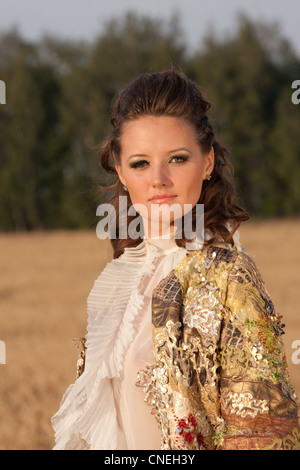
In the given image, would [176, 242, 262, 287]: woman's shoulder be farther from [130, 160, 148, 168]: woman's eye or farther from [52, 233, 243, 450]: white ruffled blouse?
[130, 160, 148, 168]: woman's eye

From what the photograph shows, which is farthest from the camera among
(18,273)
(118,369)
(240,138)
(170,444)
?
(240,138)

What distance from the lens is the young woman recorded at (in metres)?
1.61

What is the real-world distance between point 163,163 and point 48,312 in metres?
10.6

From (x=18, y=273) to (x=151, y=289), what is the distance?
1671cm

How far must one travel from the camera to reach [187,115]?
191cm

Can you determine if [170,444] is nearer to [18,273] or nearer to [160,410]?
[160,410]

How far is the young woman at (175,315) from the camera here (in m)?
1.61

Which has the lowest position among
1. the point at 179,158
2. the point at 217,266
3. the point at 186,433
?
the point at 186,433

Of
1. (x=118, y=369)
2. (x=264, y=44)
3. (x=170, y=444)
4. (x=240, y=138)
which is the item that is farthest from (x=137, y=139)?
(x=264, y=44)

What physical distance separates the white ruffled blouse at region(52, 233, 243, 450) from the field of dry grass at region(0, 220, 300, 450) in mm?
410

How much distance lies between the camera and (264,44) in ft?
115

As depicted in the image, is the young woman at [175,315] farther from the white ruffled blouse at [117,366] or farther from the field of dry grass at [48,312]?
the field of dry grass at [48,312]

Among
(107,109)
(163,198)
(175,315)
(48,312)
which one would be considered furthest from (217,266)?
(107,109)

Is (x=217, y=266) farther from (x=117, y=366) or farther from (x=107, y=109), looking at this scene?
(x=107, y=109)
